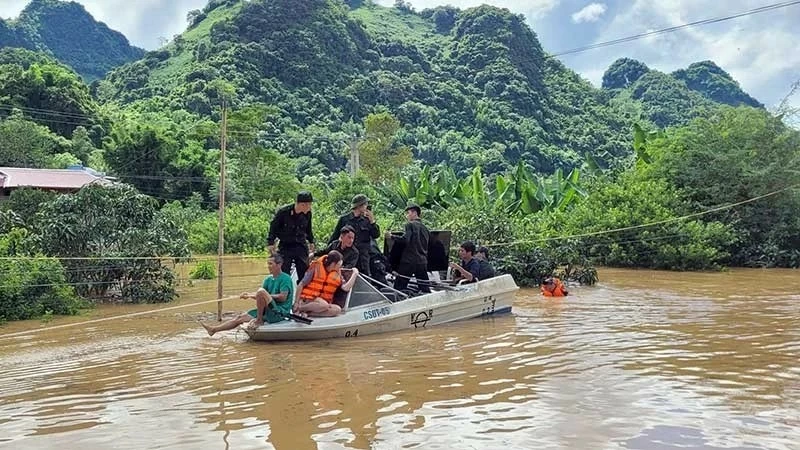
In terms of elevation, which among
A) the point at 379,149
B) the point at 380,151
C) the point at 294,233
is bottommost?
the point at 294,233

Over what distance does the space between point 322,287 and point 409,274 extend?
2.02m

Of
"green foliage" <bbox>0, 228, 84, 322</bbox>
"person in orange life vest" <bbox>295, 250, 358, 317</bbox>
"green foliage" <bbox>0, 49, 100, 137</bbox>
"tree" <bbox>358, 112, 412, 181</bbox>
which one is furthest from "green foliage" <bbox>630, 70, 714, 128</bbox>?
"person in orange life vest" <bbox>295, 250, 358, 317</bbox>

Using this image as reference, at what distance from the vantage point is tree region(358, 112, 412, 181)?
1708 inches

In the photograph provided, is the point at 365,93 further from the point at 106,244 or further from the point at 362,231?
the point at 362,231

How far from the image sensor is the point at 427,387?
6719 mm

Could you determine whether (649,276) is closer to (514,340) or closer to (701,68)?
(514,340)

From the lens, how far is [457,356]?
8.33 m

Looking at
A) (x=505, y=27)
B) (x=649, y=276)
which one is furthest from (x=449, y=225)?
(x=505, y=27)

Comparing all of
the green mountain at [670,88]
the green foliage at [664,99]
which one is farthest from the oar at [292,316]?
the green mountain at [670,88]

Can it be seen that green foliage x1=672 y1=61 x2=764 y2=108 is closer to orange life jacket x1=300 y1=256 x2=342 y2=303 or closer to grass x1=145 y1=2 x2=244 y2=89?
grass x1=145 y1=2 x2=244 y2=89

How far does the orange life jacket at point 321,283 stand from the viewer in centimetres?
939

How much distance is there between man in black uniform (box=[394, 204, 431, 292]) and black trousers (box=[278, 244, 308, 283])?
5.51 feet

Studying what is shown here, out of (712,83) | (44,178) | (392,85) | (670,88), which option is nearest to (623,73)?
(712,83)

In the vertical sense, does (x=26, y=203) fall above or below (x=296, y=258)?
above
